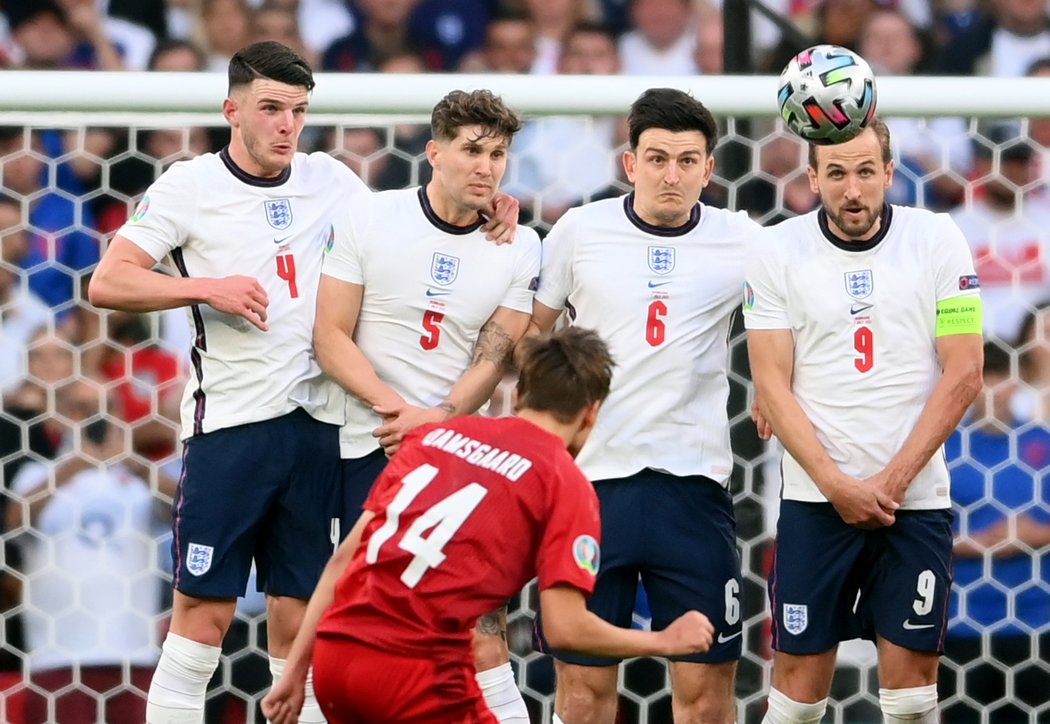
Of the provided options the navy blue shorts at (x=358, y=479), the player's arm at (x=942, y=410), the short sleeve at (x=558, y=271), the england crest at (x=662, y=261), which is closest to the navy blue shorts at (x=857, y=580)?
the player's arm at (x=942, y=410)

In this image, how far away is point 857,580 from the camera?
14.6 feet

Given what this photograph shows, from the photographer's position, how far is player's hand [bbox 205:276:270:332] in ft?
14.3

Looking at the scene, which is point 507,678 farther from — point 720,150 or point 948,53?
point 948,53

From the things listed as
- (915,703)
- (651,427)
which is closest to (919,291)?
(651,427)

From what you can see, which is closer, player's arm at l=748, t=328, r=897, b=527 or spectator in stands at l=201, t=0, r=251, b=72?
player's arm at l=748, t=328, r=897, b=527

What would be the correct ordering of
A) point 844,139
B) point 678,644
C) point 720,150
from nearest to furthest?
point 678,644 → point 844,139 → point 720,150

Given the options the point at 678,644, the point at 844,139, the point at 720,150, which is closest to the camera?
the point at 678,644

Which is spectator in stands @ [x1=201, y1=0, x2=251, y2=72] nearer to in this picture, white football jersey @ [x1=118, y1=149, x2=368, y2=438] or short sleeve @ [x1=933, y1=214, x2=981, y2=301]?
white football jersey @ [x1=118, y1=149, x2=368, y2=438]

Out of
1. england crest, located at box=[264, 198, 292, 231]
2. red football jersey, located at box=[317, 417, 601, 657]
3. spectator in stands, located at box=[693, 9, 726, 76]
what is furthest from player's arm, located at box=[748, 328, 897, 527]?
spectator in stands, located at box=[693, 9, 726, 76]

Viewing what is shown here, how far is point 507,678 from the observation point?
176 inches

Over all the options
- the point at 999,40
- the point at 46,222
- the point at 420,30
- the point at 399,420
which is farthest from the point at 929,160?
the point at 46,222

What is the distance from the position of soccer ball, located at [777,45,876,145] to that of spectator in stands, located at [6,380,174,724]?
2.38 metres

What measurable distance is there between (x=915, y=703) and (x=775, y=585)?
1.50ft

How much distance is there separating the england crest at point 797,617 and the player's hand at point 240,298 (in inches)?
60.4
